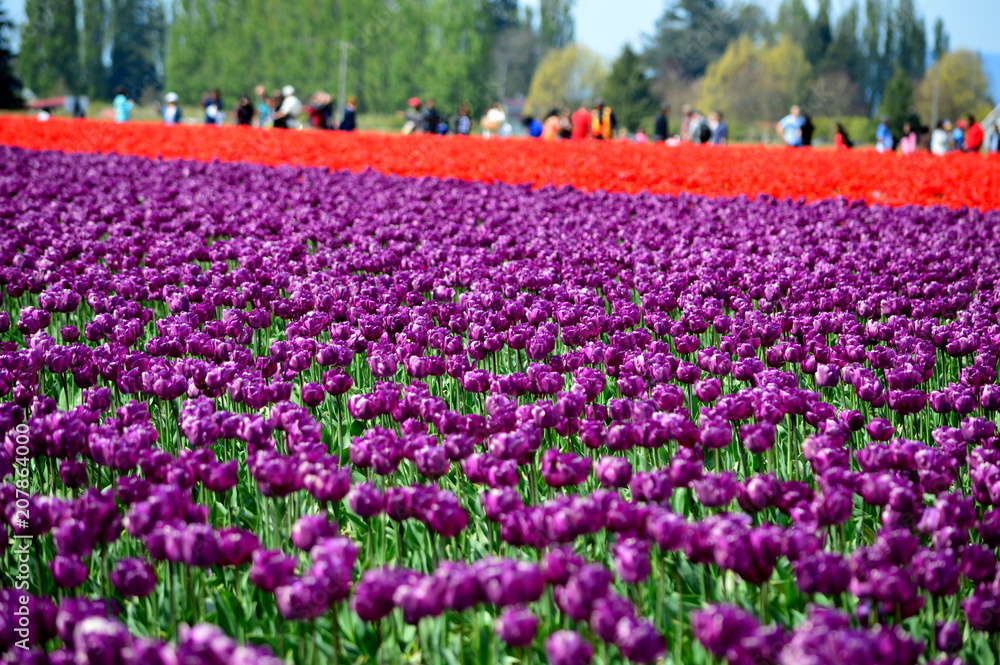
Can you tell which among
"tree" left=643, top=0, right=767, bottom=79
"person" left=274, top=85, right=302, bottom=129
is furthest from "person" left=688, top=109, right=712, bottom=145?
"tree" left=643, top=0, right=767, bottom=79

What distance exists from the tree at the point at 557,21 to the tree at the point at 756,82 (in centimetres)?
3471

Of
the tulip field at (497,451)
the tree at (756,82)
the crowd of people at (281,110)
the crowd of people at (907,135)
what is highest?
the tree at (756,82)

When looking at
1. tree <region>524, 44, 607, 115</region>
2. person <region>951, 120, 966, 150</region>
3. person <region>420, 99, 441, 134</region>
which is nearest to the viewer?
person <region>420, 99, 441, 134</region>

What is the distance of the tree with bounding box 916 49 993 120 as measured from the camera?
225ft

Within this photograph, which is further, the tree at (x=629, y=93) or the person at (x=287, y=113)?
the tree at (x=629, y=93)

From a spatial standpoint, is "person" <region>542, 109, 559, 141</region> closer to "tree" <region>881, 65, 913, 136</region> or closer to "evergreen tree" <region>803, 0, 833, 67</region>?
"tree" <region>881, 65, 913, 136</region>

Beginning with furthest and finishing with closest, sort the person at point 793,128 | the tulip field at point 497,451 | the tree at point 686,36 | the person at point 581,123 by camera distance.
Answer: the tree at point 686,36
the person at point 581,123
the person at point 793,128
the tulip field at point 497,451

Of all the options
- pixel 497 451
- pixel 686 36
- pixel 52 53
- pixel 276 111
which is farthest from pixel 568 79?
pixel 497 451

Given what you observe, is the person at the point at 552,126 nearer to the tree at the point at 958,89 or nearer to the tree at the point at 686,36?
the tree at the point at 958,89

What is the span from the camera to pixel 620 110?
5931 centimetres

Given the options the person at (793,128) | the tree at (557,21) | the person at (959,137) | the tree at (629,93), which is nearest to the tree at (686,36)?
the tree at (557,21)

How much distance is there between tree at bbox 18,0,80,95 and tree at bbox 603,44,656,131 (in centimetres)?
4221

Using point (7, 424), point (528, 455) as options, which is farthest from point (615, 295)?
point (7, 424)

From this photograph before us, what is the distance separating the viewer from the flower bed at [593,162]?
40.2ft
